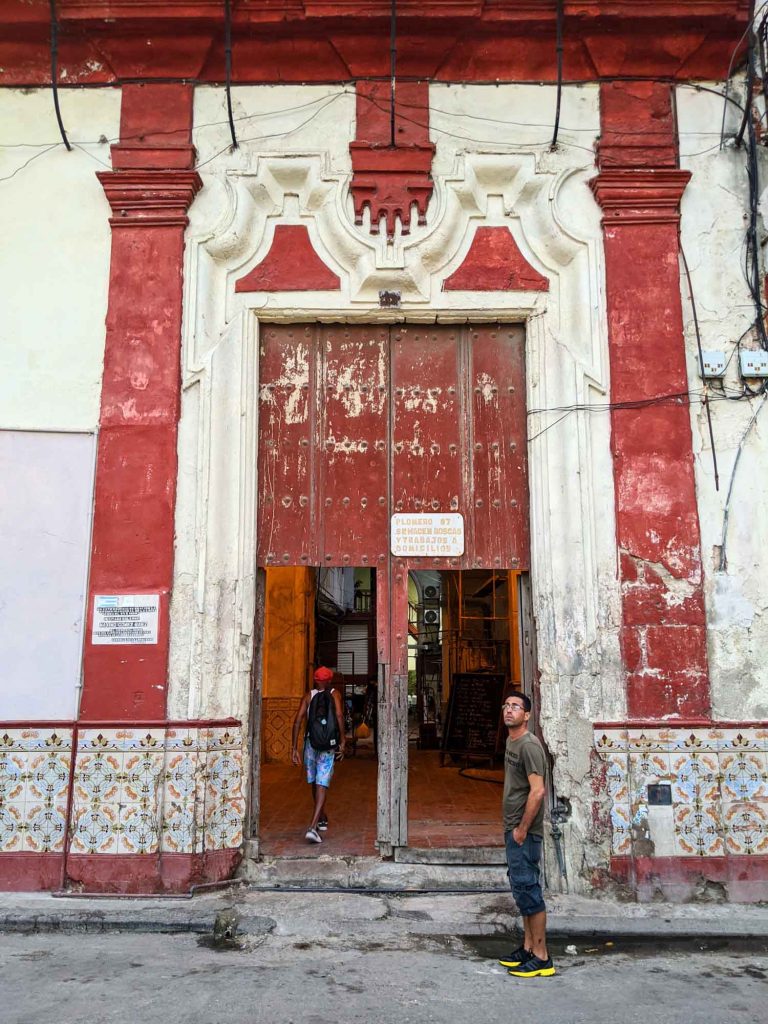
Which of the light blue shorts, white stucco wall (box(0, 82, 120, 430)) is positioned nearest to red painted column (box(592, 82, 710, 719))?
the light blue shorts

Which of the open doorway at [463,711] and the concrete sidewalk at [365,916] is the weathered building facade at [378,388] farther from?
the open doorway at [463,711]

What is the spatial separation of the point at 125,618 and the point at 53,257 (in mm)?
2857

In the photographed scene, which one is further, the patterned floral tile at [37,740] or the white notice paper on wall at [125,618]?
the white notice paper on wall at [125,618]

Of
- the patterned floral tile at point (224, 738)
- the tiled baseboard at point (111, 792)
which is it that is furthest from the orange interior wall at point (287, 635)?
the tiled baseboard at point (111, 792)

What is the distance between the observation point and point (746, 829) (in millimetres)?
5895

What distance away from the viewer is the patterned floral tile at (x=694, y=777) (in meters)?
5.92

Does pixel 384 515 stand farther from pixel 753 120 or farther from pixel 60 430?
pixel 753 120

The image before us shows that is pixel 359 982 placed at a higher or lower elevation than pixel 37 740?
lower

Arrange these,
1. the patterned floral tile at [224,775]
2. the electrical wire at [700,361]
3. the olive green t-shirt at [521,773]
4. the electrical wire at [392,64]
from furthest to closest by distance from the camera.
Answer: the electrical wire at [392,64] < the electrical wire at [700,361] < the patterned floral tile at [224,775] < the olive green t-shirt at [521,773]

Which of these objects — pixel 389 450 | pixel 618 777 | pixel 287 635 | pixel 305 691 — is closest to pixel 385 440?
pixel 389 450

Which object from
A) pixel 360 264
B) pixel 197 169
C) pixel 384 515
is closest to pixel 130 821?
pixel 384 515

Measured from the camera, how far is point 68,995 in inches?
169

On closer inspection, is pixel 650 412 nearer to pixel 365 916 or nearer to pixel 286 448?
pixel 286 448

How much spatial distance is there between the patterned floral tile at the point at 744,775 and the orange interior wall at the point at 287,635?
776 centimetres
